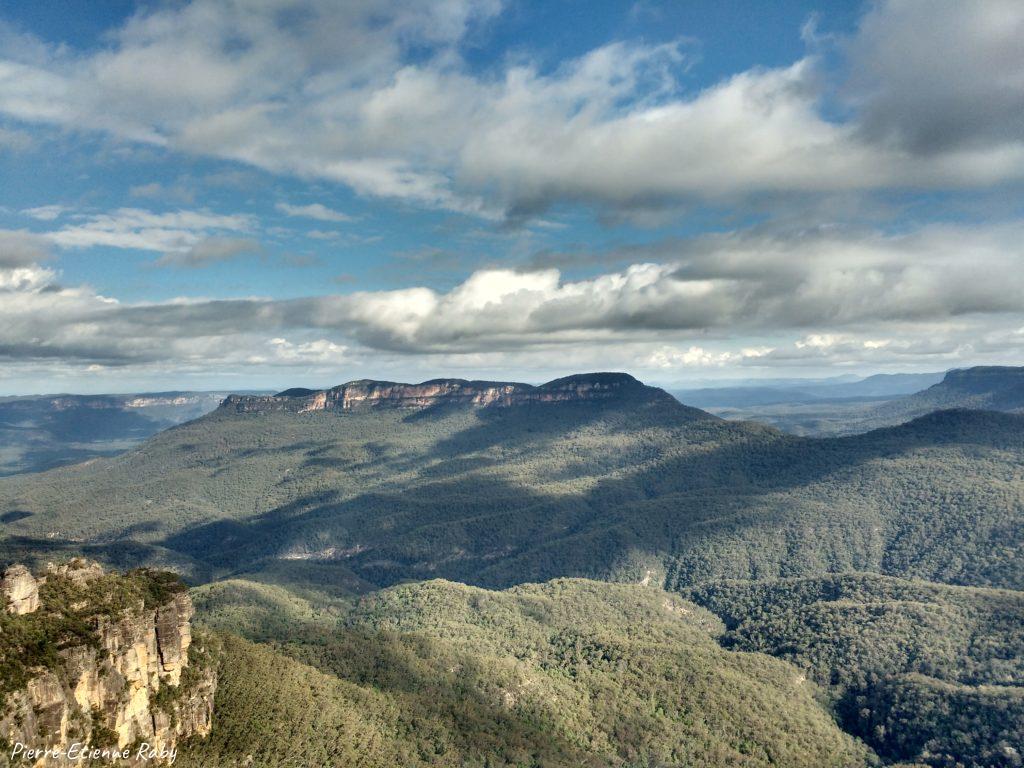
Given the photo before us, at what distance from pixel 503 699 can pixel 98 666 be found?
78.6 m

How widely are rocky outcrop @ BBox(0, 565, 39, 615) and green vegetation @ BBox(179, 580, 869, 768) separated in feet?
81.8

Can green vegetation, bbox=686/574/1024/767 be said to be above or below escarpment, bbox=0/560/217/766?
below

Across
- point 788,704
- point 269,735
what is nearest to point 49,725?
point 269,735

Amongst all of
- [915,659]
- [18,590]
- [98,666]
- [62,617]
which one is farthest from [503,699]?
[915,659]

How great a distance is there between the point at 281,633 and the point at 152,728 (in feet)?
290

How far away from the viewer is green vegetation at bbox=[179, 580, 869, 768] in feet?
294

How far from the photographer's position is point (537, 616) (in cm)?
18775

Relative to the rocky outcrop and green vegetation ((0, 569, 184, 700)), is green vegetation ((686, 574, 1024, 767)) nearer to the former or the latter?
green vegetation ((0, 569, 184, 700))

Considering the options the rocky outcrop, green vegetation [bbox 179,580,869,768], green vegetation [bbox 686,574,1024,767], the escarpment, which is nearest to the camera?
the escarpment

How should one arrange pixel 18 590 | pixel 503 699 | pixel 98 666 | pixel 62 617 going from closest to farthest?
1. pixel 18 590
2. pixel 98 666
3. pixel 62 617
4. pixel 503 699

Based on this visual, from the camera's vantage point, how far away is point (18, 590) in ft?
207

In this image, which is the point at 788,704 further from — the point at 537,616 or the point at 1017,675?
the point at 537,616

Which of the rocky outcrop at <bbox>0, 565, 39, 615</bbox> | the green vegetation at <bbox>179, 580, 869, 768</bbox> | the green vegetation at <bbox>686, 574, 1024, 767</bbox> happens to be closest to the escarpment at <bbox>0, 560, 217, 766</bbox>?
the rocky outcrop at <bbox>0, 565, 39, 615</bbox>

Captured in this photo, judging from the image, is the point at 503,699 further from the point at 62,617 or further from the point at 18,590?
the point at 18,590
